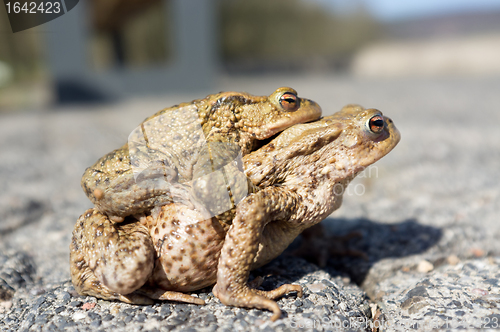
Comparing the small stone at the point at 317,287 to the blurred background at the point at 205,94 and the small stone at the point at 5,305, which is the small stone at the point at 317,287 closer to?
the blurred background at the point at 205,94

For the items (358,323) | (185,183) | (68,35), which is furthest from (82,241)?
(68,35)

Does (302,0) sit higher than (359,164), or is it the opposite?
(302,0)

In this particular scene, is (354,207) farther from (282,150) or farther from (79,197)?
(79,197)

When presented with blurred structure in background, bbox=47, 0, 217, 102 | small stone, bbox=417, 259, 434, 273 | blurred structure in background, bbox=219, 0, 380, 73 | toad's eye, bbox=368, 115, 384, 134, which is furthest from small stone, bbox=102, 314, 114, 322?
blurred structure in background, bbox=219, 0, 380, 73

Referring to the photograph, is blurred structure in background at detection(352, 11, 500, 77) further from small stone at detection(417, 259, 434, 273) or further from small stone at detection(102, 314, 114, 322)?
small stone at detection(102, 314, 114, 322)

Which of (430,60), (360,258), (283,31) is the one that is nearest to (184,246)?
(360,258)

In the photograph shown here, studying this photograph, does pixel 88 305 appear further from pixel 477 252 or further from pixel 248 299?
pixel 477 252
